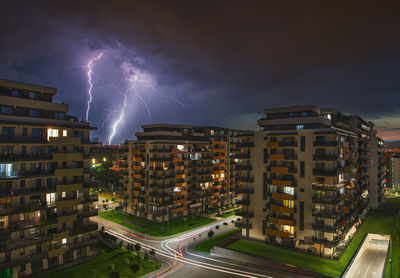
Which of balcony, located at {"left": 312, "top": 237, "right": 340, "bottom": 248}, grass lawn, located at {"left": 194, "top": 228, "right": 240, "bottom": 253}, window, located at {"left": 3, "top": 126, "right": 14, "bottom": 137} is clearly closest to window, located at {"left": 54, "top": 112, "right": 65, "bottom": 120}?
window, located at {"left": 3, "top": 126, "right": 14, "bottom": 137}

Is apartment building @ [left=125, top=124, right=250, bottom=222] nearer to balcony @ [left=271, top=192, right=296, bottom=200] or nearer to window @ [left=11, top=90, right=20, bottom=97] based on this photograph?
balcony @ [left=271, top=192, right=296, bottom=200]

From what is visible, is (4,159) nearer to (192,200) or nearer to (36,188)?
(36,188)

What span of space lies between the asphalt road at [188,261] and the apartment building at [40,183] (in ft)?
49.0

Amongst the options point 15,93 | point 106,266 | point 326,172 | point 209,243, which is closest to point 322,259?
point 326,172

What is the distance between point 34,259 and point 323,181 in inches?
2103

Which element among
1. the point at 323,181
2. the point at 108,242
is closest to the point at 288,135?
the point at 323,181

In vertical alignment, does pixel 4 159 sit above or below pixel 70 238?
above

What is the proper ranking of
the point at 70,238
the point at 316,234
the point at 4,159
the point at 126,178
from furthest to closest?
the point at 126,178 → the point at 316,234 → the point at 70,238 → the point at 4,159

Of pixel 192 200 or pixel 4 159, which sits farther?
pixel 192 200

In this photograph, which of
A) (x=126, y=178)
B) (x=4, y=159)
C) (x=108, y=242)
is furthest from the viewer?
(x=126, y=178)

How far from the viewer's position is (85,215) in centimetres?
4703

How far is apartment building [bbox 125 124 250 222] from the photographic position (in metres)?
76.3

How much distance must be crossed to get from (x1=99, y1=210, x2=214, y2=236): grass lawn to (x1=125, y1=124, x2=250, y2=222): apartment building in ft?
7.80

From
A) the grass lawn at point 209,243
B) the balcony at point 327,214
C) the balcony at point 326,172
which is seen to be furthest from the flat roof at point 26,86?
the balcony at point 327,214
